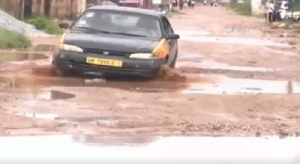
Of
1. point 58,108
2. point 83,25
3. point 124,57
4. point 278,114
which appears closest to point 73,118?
point 58,108

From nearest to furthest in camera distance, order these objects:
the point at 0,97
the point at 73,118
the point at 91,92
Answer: the point at 73,118 < the point at 0,97 < the point at 91,92

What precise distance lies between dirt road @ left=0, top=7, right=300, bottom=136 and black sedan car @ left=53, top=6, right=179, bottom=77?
248 mm

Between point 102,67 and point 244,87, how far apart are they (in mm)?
2456

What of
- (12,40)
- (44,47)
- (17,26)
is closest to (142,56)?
(12,40)

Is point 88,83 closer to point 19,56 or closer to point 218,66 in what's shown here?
point 19,56

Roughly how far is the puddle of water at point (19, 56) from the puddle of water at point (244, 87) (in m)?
4.44

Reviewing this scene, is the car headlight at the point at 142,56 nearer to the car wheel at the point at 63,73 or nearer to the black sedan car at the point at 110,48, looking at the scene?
the black sedan car at the point at 110,48

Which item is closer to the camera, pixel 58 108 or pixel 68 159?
pixel 68 159

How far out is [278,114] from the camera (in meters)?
11.3

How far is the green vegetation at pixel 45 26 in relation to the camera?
28188 millimetres

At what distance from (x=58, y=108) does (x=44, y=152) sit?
17.9ft

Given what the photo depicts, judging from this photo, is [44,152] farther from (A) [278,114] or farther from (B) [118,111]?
(A) [278,114]

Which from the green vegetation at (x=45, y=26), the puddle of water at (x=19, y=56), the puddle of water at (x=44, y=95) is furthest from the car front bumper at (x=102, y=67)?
the green vegetation at (x=45, y=26)

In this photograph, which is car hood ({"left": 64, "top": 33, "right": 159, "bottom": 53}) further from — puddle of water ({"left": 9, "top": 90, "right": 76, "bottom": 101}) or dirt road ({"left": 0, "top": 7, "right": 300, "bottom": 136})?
puddle of water ({"left": 9, "top": 90, "right": 76, "bottom": 101})
